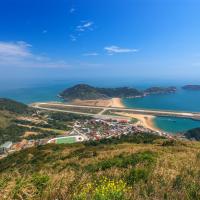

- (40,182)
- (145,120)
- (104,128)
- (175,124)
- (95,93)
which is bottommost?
(175,124)

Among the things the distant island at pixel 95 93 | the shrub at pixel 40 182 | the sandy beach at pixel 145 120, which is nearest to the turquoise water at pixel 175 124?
the sandy beach at pixel 145 120

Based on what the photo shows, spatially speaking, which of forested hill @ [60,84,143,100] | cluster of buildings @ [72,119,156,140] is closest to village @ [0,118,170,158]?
cluster of buildings @ [72,119,156,140]

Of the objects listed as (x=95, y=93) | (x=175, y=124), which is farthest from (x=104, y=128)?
(x=95, y=93)

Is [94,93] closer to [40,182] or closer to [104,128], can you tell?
[104,128]

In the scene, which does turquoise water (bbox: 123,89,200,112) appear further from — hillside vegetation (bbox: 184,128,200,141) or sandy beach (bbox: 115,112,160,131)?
hillside vegetation (bbox: 184,128,200,141)

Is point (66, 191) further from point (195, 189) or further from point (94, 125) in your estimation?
point (94, 125)

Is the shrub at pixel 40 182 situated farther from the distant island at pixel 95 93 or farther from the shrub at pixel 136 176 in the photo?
the distant island at pixel 95 93

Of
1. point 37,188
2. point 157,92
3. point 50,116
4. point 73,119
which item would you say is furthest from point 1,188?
point 157,92

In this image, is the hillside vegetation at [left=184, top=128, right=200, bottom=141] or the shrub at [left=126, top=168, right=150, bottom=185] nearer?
the shrub at [left=126, top=168, right=150, bottom=185]
